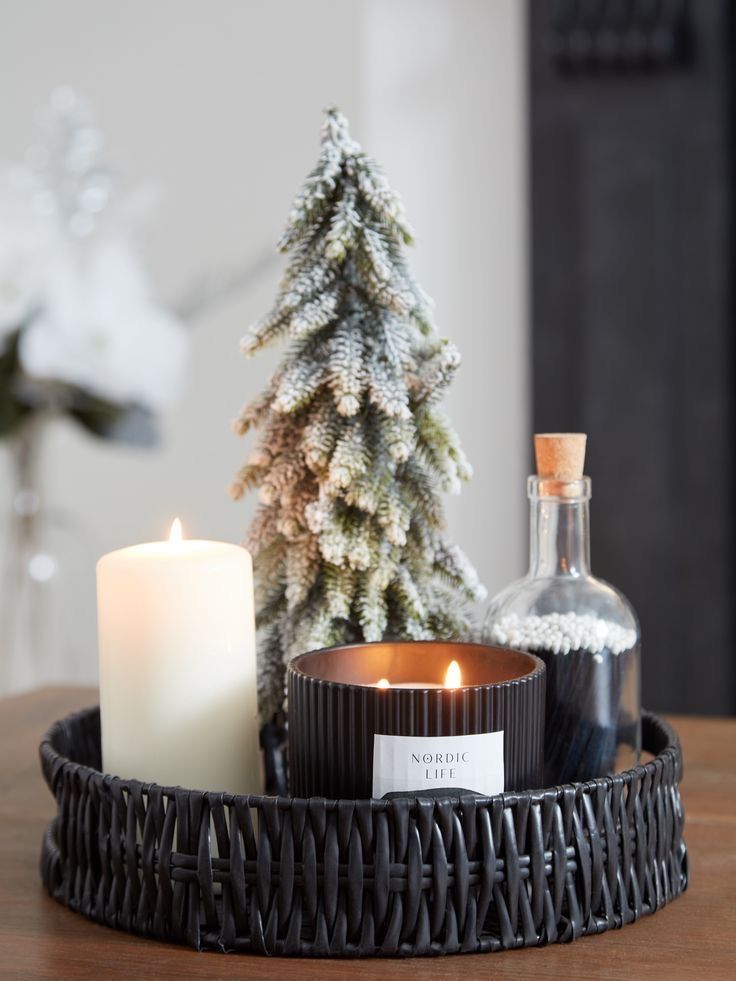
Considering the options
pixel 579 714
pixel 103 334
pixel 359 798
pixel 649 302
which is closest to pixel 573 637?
pixel 579 714

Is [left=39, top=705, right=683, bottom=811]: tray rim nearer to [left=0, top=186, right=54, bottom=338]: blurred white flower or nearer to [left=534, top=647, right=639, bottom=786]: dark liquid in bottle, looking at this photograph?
[left=534, top=647, right=639, bottom=786]: dark liquid in bottle

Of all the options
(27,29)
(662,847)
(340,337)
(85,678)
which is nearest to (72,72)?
(27,29)

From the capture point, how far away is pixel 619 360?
1779 mm

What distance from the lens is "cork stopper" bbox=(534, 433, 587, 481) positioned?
22.7 inches

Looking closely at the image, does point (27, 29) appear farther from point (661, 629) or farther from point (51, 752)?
point (51, 752)

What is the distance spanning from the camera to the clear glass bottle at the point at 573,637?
560 mm

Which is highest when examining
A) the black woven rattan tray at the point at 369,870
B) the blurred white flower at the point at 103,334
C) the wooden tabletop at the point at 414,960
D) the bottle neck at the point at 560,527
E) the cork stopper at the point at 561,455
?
the blurred white flower at the point at 103,334

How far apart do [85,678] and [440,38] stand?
1.16 meters

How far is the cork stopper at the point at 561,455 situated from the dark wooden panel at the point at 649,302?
123 centimetres

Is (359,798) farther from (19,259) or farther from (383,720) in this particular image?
(19,259)

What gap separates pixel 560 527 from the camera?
0.59 meters

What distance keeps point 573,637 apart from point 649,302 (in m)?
1.30

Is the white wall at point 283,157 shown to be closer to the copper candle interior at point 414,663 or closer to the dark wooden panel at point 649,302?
the dark wooden panel at point 649,302

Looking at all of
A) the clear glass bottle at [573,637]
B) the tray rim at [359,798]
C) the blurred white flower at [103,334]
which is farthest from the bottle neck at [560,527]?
the blurred white flower at [103,334]
